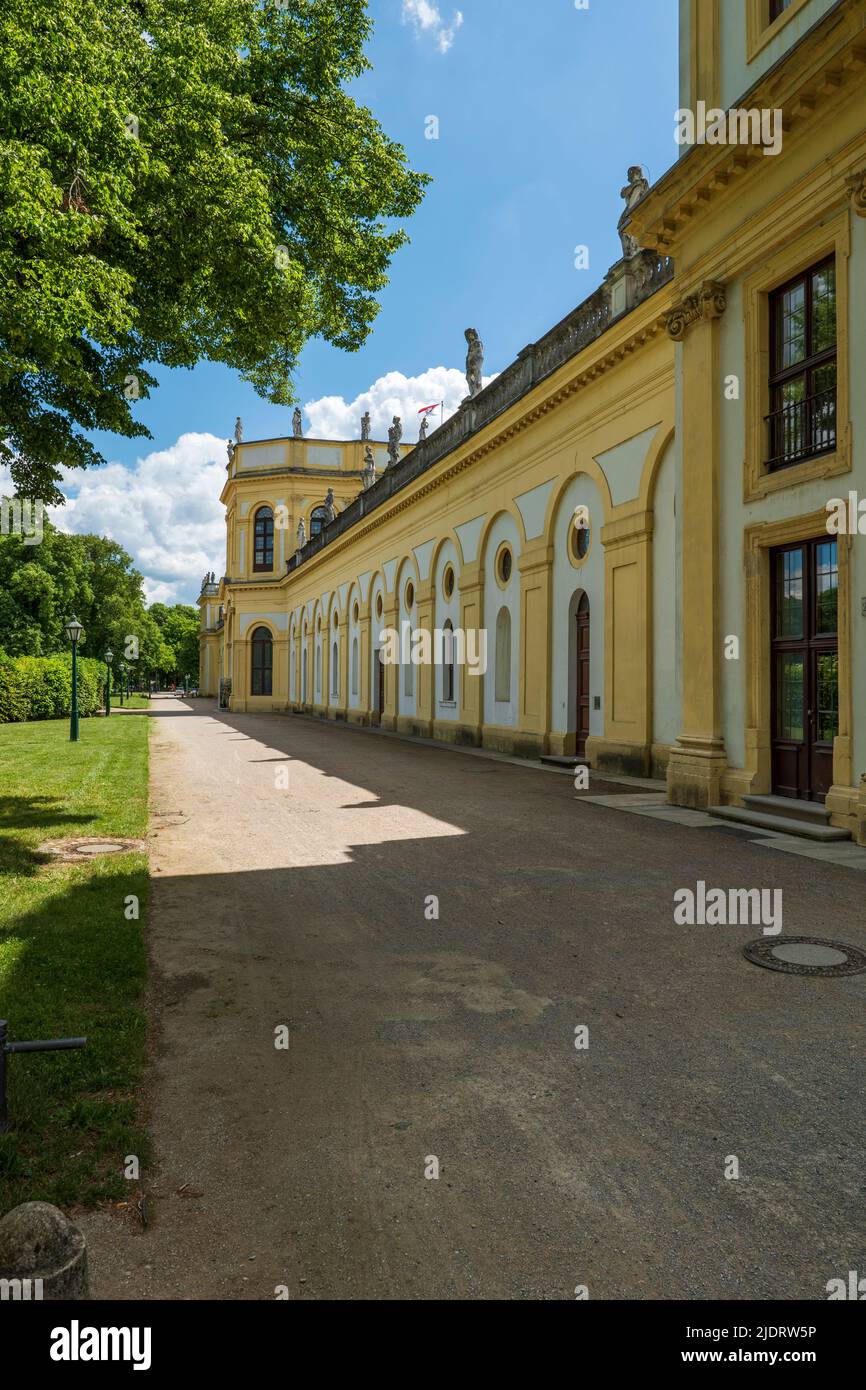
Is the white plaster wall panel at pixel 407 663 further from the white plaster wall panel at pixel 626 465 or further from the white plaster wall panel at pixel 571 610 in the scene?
the white plaster wall panel at pixel 626 465

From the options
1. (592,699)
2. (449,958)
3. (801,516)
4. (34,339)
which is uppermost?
(34,339)

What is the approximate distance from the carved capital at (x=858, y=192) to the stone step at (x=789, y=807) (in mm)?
6776

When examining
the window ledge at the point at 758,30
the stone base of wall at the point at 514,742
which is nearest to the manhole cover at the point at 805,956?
the window ledge at the point at 758,30

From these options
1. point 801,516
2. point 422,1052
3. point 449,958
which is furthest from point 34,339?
point 801,516

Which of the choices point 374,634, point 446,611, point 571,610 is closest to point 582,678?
point 571,610

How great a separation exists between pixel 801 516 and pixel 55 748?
1828 cm

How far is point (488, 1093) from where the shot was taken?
3785 millimetres

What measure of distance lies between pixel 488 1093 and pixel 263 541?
58.5m

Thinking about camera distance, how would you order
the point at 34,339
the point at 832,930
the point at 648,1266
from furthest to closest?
the point at 34,339 < the point at 832,930 < the point at 648,1266

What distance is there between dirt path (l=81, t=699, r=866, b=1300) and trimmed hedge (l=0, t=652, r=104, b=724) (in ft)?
102

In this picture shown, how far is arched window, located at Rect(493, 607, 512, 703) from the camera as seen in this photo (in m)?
23.1

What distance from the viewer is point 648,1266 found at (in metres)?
2.61

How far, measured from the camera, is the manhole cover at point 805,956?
5414 millimetres
